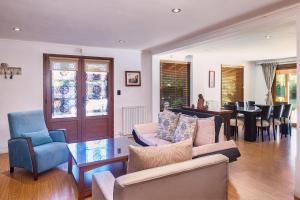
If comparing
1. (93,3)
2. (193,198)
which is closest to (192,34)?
(93,3)

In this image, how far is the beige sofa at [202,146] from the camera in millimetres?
2775

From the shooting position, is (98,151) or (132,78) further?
(132,78)

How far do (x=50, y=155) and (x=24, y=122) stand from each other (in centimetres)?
78

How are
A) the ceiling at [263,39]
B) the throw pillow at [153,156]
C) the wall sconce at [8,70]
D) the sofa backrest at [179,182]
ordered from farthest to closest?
1. the wall sconce at [8,70]
2. the ceiling at [263,39]
3. the throw pillow at [153,156]
4. the sofa backrest at [179,182]

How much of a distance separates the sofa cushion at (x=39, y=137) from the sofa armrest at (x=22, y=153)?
23 centimetres

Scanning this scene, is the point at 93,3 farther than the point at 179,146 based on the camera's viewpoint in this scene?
Yes

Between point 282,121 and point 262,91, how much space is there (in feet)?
7.97

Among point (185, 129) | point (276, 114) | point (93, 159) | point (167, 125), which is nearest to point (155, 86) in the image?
point (167, 125)

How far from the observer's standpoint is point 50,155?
3316mm

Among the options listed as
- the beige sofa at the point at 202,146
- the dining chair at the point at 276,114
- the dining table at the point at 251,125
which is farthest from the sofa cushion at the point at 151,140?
the dining chair at the point at 276,114

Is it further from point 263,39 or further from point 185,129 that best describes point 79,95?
point 263,39

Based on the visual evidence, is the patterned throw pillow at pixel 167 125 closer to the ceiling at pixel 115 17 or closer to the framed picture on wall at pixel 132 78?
the ceiling at pixel 115 17

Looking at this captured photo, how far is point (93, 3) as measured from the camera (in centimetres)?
260

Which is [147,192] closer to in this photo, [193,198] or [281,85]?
[193,198]
